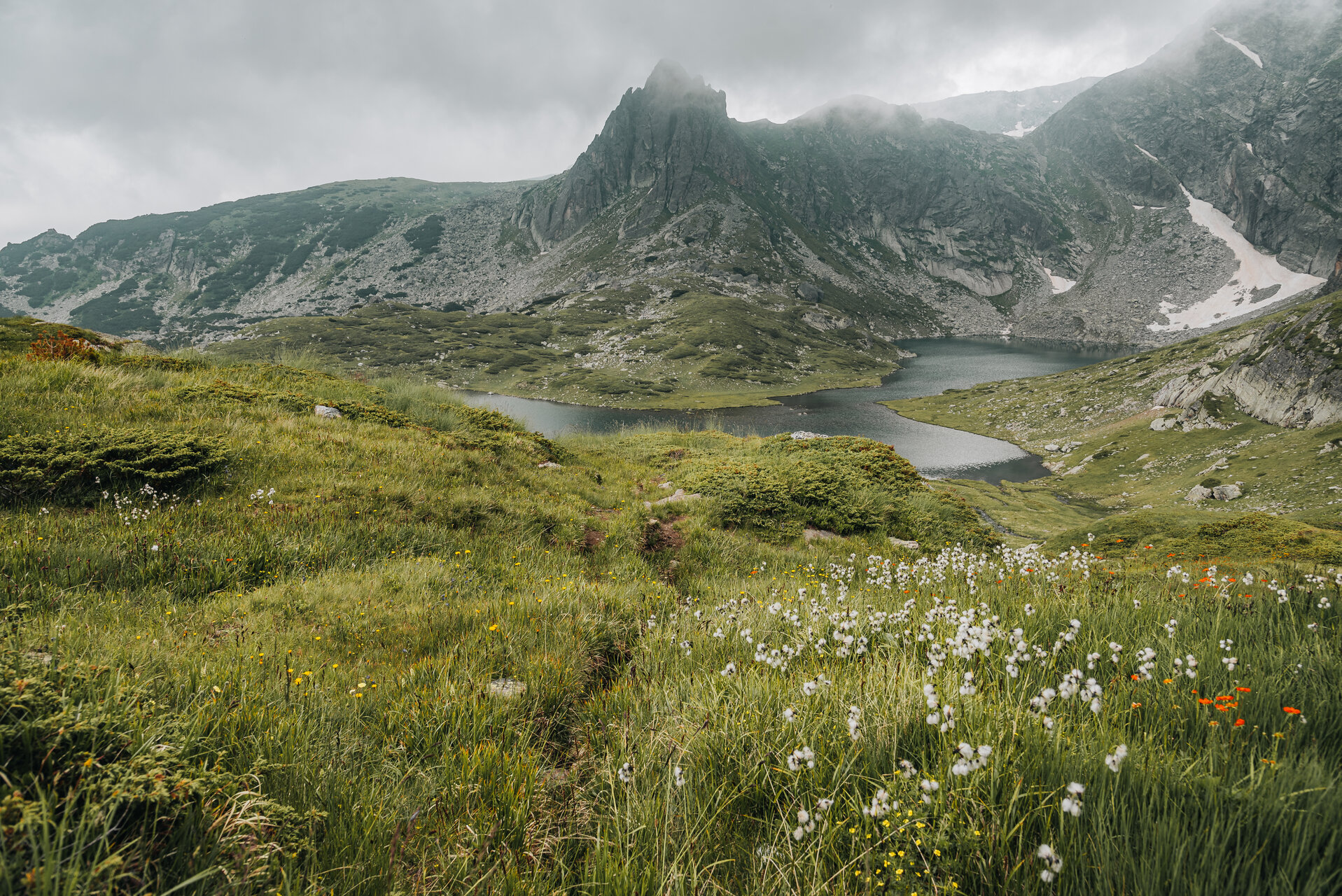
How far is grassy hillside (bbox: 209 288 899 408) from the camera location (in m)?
125

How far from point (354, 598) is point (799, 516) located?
12.2m

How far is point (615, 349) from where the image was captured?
154000 millimetres

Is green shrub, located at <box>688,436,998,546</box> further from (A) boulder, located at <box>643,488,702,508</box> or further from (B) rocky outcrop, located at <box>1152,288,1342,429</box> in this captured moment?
(B) rocky outcrop, located at <box>1152,288,1342,429</box>

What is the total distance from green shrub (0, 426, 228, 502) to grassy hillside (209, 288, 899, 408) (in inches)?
3920

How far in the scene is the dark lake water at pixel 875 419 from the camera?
67.4 meters

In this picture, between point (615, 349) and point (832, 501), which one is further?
point (615, 349)

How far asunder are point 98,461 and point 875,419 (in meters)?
97.5

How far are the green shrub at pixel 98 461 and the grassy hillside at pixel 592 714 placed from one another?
5 centimetres

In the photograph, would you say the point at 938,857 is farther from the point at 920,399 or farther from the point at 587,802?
the point at 920,399

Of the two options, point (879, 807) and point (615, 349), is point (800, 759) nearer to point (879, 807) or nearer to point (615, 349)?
point (879, 807)

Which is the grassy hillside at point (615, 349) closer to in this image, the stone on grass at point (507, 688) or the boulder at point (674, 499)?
the boulder at point (674, 499)

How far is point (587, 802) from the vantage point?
124 inches

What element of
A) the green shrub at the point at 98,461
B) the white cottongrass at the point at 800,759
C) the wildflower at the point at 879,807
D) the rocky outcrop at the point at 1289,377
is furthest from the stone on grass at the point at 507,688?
the rocky outcrop at the point at 1289,377

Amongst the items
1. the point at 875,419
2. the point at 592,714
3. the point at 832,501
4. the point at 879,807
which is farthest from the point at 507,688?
the point at 875,419
